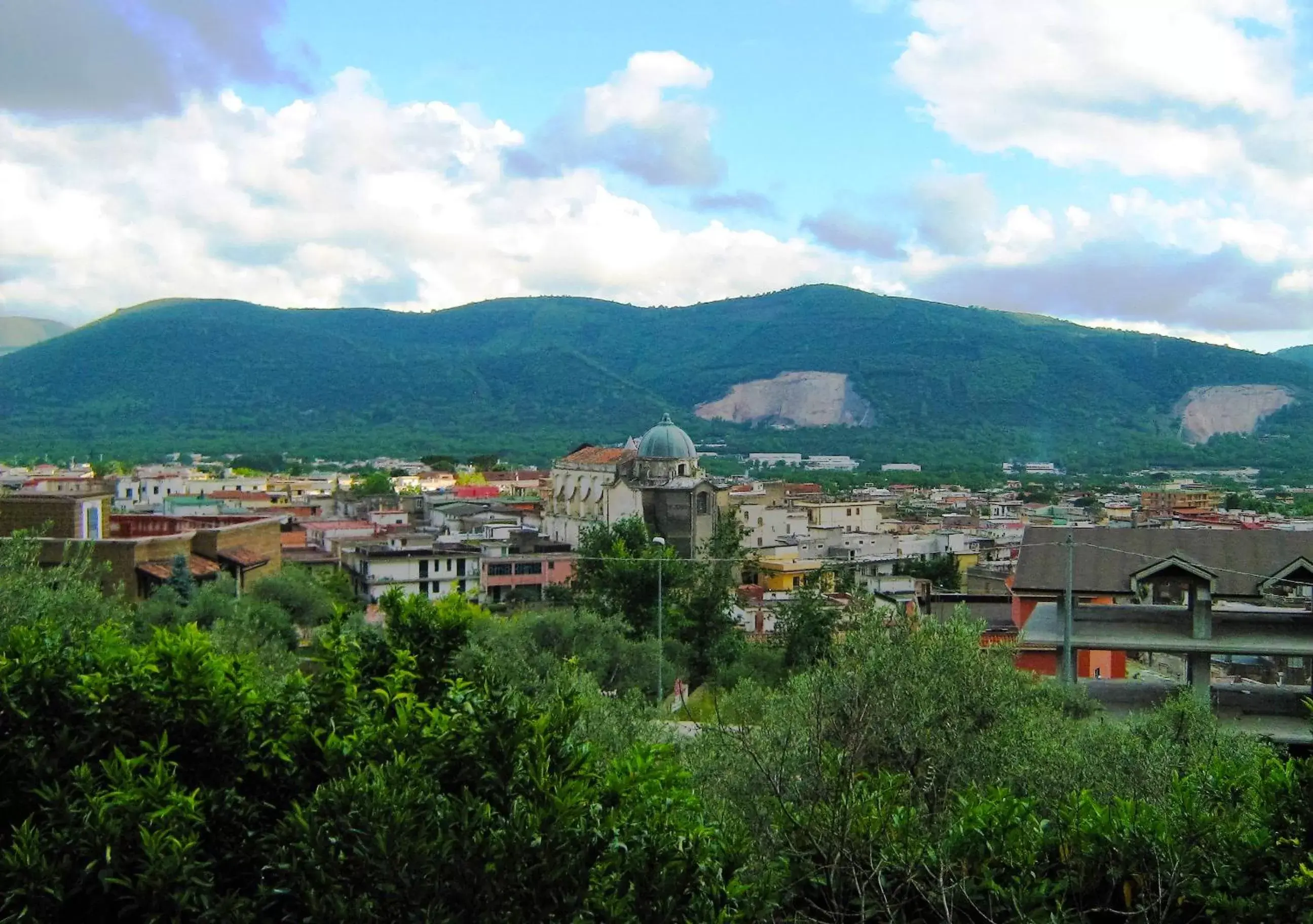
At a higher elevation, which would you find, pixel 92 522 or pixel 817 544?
pixel 92 522

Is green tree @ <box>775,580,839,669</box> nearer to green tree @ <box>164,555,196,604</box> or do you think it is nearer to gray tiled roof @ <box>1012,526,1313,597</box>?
gray tiled roof @ <box>1012,526,1313,597</box>

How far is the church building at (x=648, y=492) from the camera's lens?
60.6m

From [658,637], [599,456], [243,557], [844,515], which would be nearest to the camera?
[658,637]

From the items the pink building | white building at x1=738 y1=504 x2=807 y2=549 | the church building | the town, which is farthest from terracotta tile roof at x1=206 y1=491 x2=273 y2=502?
white building at x1=738 y1=504 x2=807 y2=549

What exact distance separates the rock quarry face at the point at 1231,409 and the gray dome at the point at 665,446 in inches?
6027

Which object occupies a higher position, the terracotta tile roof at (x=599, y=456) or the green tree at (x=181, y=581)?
the terracotta tile roof at (x=599, y=456)

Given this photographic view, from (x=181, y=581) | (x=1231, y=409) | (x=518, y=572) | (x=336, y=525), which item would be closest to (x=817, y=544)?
(x=518, y=572)

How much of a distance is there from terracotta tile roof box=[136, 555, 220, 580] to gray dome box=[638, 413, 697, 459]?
32.3 meters

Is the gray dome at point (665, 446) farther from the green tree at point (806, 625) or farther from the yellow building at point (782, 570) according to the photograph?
the green tree at point (806, 625)

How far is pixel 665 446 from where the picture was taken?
214 feet

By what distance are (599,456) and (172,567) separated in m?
42.0

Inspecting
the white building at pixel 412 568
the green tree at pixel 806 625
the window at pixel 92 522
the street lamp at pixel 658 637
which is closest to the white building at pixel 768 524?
the white building at pixel 412 568

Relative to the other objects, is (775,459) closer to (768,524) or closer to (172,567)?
(768,524)

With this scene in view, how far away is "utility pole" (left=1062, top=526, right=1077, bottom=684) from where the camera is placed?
64.0 feet
